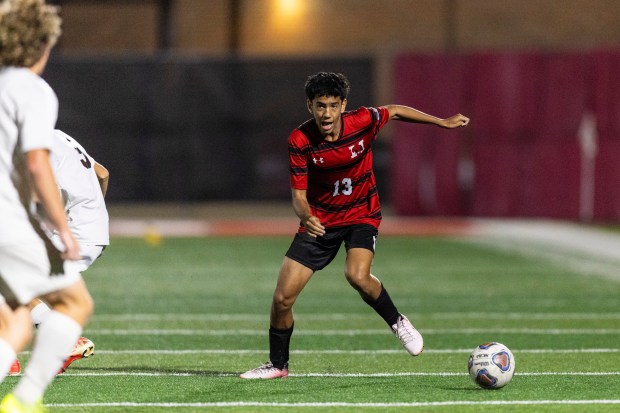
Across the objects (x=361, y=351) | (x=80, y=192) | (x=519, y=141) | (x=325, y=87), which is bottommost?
(x=519, y=141)

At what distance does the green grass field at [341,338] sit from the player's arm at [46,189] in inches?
56.6

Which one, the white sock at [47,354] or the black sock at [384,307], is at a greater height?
the white sock at [47,354]

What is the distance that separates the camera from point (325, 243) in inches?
315

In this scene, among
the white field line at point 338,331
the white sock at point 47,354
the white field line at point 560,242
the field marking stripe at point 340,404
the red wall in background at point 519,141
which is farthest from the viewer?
the red wall in background at point 519,141

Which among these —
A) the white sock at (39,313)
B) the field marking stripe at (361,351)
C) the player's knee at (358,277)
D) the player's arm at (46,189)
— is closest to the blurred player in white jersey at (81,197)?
the white sock at (39,313)

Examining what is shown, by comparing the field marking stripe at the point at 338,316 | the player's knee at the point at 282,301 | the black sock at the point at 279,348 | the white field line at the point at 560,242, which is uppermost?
the player's knee at the point at 282,301

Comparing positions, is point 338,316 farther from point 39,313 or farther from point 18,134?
point 18,134

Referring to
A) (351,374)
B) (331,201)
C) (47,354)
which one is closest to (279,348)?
(351,374)

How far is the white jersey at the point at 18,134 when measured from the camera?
5590 millimetres

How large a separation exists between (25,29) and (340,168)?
9.20 ft

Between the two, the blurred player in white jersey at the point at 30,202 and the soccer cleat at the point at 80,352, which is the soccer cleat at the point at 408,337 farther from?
the blurred player in white jersey at the point at 30,202

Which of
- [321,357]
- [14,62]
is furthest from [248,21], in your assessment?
[14,62]

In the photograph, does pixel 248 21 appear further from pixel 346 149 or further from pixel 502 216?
pixel 346 149

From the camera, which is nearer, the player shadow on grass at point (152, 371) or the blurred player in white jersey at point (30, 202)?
the blurred player in white jersey at point (30, 202)
